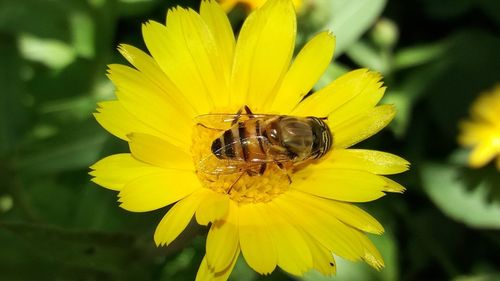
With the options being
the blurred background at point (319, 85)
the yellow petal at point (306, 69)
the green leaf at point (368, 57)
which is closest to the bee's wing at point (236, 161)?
the yellow petal at point (306, 69)

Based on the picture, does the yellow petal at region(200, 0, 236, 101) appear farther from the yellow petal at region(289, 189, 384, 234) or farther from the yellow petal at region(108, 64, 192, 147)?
the yellow petal at region(289, 189, 384, 234)

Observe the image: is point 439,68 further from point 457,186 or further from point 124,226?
point 124,226

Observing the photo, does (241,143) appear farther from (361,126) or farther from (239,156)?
(361,126)

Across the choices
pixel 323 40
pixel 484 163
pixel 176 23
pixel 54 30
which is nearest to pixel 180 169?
pixel 176 23

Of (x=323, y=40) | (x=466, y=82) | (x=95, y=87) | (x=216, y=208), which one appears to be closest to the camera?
(x=216, y=208)

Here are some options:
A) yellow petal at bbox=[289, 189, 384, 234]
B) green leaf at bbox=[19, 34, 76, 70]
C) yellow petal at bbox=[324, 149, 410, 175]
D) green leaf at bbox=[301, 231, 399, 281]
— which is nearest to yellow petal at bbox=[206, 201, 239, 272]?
yellow petal at bbox=[289, 189, 384, 234]

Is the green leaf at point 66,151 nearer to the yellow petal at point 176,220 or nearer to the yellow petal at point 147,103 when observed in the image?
the yellow petal at point 147,103

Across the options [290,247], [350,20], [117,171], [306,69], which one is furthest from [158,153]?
[350,20]
